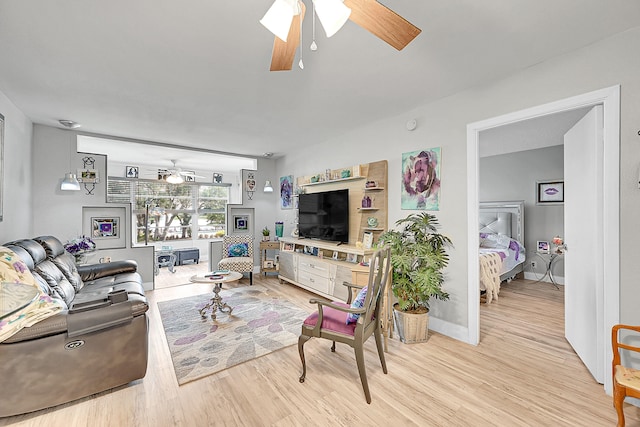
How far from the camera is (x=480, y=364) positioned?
2.34 meters

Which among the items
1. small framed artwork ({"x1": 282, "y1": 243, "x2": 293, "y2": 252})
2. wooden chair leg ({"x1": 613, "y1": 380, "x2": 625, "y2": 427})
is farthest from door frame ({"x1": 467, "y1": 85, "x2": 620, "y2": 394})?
small framed artwork ({"x1": 282, "y1": 243, "x2": 293, "y2": 252})

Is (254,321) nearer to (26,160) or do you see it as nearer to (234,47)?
(234,47)

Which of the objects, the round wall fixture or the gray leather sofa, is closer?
the gray leather sofa

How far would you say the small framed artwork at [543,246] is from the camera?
16.7ft

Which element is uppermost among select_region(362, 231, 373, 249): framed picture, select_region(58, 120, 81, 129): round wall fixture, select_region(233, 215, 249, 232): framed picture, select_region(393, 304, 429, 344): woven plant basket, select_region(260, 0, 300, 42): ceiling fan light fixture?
select_region(58, 120, 81, 129): round wall fixture

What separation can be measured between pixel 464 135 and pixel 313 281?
9.54 feet

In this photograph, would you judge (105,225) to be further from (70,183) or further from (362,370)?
(362,370)

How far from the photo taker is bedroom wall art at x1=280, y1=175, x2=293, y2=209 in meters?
5.70

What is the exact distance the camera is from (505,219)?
548 centimetres

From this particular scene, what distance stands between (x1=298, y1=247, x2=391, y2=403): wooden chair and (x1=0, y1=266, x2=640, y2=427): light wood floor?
0.61 ft

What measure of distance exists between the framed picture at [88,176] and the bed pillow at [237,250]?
7.93 feet

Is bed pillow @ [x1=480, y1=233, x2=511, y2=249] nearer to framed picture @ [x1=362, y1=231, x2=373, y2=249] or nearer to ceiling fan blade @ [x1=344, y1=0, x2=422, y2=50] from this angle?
framed picture @ [x1=362, y1=231, x2=373, y2=249]

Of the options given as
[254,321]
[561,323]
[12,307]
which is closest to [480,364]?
[561,323]

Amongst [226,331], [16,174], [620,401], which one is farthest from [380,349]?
[16,174]
